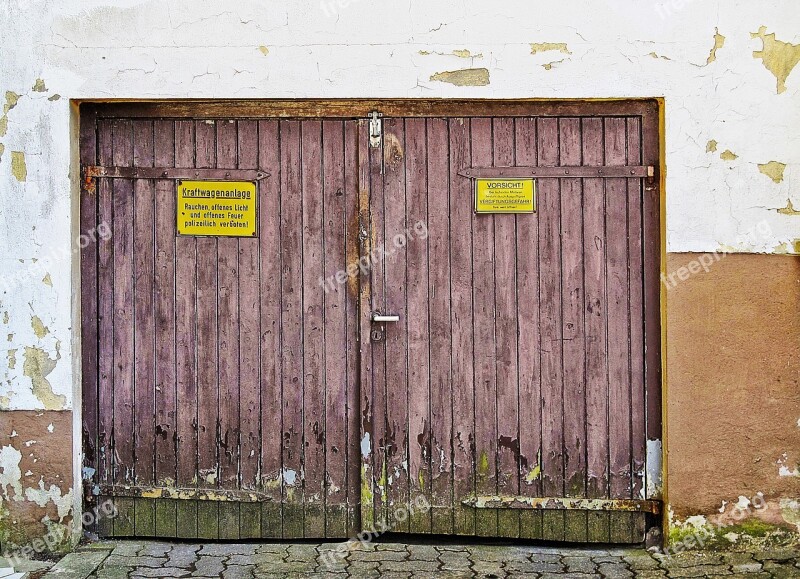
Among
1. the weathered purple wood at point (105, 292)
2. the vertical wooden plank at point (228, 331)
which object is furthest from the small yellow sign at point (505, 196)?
the weathered purple wood at point (105, 292)

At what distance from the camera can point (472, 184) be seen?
421 cm

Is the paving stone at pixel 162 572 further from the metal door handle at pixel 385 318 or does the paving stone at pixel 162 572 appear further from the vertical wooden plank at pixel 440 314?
the metal door handle at pixel 385 318

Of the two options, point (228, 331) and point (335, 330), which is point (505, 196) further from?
point (228, 331)

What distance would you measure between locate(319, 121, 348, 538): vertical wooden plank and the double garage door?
10 millimetres

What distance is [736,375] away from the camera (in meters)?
4.09

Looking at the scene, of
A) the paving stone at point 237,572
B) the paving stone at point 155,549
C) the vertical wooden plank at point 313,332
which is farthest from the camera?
the vertical wooden plank at point 313,332

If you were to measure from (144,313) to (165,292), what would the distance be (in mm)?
153

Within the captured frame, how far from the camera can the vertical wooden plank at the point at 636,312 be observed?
418cm

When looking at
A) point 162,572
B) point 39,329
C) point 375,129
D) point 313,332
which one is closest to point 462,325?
point 313,332

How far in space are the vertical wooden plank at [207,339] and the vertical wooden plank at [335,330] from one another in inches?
21.9

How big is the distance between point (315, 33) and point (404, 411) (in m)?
1.92

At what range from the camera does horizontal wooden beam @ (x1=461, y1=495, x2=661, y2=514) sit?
13.8 feet

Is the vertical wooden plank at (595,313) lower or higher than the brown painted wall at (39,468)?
higher

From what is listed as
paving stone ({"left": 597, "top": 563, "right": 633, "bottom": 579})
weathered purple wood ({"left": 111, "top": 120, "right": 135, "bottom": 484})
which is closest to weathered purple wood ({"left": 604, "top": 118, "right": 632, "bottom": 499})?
paving stone ({"left": 597, "top": 563, "right": 633, "bottom": 579})
